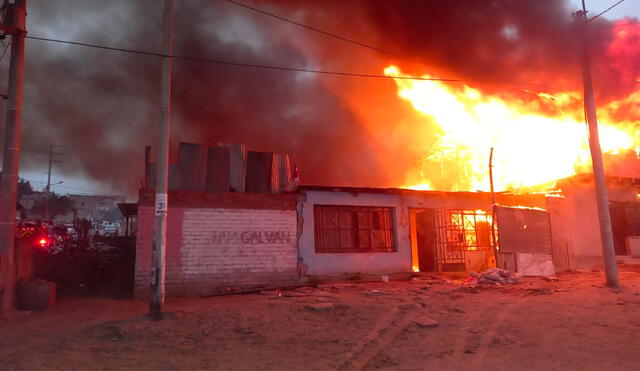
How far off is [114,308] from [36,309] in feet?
5.41

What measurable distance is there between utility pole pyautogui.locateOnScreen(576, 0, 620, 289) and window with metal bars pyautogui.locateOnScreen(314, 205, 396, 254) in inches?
235

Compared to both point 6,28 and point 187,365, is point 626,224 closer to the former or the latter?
point 187,365

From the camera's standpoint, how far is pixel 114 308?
30.8 ft

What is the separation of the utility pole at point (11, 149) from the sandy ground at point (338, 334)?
0.87 metres

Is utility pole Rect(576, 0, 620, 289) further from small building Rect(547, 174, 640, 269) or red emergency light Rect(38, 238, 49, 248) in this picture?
red emergency light Rect(38, 238, 49, 248)

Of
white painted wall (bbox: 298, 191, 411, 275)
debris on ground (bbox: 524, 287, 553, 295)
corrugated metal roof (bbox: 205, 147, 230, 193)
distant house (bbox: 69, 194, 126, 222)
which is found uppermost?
distant house (bbox: 69, 194, 126, 222)

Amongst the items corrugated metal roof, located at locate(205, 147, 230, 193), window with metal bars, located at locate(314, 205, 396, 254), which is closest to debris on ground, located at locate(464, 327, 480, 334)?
window with metal bars, located at locate(314, 205, 396, 254)

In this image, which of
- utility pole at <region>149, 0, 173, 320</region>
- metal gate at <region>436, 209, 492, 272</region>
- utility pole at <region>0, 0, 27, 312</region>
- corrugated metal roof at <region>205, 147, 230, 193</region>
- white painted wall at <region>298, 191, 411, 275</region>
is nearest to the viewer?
utility pole at <region>149, 0, 173, 320</region>

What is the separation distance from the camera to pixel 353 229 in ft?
45.8

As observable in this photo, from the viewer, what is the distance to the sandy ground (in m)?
5.87

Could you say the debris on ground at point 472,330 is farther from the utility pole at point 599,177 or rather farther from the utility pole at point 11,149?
the utility pole at point 11,149

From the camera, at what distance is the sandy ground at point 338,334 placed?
587 cm

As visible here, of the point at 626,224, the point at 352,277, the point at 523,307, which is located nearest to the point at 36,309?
the point at 352,277

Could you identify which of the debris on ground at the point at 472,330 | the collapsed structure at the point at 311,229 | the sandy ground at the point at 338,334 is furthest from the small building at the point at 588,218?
the debris on ground at the point at 472,330
